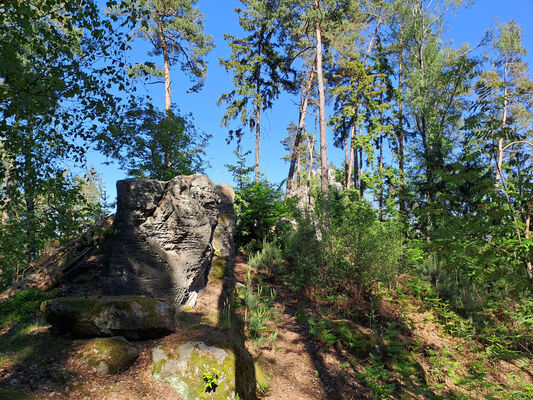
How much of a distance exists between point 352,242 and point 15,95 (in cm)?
701

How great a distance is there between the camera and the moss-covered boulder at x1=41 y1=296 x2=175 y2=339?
3.82 metres

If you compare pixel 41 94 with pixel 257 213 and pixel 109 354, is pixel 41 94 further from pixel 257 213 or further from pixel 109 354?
pixel 257 213

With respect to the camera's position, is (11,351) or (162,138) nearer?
(11,351)

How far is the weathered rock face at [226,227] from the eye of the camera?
29.1ft

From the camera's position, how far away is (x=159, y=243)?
5.80m

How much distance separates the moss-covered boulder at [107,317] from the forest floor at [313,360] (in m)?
0.16

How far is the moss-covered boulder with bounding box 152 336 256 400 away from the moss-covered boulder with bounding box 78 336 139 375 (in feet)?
1.03

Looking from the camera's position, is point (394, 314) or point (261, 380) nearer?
point (261, 380)

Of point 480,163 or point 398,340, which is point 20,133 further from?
point 480,163

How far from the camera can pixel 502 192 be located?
9.32 ft

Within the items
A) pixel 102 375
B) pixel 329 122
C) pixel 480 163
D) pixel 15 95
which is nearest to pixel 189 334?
pixel 102 375

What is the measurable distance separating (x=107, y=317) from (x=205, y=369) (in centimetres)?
156

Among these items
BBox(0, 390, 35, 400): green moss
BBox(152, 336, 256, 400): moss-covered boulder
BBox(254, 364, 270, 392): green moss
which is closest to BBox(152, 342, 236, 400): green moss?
BBox(152, 336, 256, 400): moss-covered boulder

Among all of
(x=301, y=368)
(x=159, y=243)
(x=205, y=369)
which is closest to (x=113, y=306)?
(x=205, y=369)
